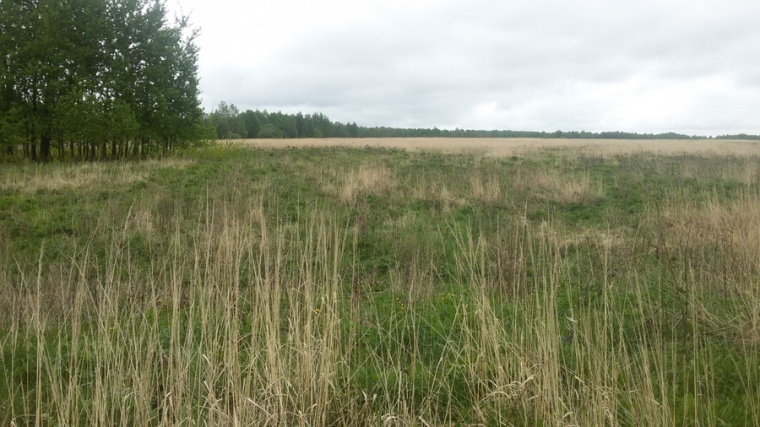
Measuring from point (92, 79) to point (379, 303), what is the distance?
20.1m

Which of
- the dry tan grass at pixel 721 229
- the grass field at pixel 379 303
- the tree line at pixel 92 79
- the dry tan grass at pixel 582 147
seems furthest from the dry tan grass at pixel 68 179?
the dry tan grass at pixel 582 147

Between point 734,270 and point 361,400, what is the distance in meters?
4.08

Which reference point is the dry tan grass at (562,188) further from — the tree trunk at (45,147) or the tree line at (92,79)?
the tree trunk at (45,147)

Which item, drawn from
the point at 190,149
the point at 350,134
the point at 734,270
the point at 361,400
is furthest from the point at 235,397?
the point at 350,134

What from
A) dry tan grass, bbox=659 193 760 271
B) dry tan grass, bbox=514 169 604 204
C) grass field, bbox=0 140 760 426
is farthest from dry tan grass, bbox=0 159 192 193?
dry tan grass, bbox=659 193 760 271

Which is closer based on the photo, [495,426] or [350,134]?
[495,426]

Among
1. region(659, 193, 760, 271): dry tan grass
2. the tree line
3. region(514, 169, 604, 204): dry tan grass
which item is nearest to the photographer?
region(659, 193, 760, 271): dry tan grass

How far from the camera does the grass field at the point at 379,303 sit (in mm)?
2598

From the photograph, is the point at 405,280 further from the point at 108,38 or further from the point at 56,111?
the point at 108,38

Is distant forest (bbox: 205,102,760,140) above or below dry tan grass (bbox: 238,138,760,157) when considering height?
above

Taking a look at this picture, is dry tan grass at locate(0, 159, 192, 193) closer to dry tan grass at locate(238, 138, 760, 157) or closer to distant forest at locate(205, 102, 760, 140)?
dry tan grass at locate(238, 138, 760, 157)

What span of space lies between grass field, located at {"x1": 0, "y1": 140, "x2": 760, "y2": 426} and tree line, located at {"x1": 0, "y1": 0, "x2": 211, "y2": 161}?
5.28 m

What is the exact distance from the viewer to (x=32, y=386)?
3.21 m

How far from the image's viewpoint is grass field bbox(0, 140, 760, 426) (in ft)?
8.52
